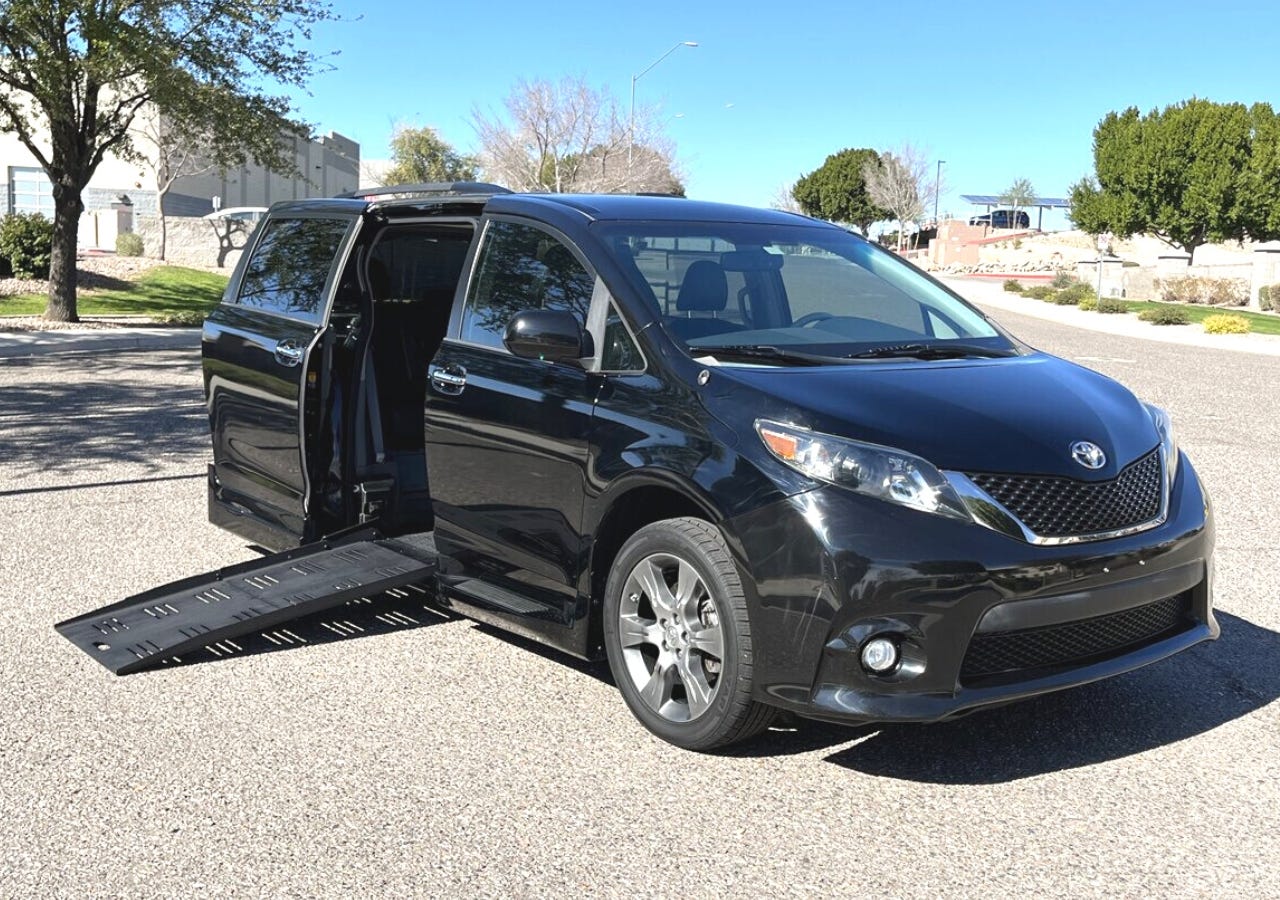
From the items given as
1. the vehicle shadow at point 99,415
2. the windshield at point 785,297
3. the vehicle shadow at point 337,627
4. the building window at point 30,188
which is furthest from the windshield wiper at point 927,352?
the building window at point 30,188

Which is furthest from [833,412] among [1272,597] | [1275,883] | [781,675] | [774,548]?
[1272,597]

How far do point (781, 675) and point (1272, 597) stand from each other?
3.58m

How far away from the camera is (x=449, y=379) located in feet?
17.6

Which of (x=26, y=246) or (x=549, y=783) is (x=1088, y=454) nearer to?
(x=549, y=783)

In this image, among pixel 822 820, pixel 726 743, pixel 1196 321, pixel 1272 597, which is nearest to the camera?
pixel 822 820

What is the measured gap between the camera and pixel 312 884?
3.44 meters

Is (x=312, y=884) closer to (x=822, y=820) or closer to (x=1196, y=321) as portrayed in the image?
(x=822, y=820)

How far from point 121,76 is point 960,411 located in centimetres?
1853

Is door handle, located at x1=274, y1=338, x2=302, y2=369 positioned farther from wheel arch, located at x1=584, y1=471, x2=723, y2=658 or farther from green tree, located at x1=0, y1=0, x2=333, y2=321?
green tree, located at x1=0, y1=0, x2=333, y2=321

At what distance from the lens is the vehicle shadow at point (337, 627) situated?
5.45 meters

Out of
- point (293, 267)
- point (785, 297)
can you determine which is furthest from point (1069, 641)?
point (293, 267)

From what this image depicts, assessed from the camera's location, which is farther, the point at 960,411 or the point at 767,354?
the point at 767,354

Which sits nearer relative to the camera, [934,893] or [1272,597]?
[934,893]

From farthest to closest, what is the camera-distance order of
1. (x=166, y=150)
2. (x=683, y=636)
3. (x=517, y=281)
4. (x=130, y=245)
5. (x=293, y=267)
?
(x=166, y=150) → (x=130, y=245) → (x=293, y=267) → (x=517, y=281) → (x=683, y=636)
